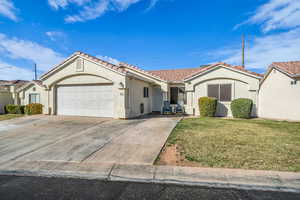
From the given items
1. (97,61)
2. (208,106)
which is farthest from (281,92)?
(97,61)

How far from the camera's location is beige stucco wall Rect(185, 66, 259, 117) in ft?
37.2

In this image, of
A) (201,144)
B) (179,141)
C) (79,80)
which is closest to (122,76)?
(79,80)

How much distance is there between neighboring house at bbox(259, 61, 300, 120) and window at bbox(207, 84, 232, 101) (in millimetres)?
2226

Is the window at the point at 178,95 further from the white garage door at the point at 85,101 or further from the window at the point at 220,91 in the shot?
the white garage door at the point at 85,101

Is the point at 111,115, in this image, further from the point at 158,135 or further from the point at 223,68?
the point at 223,68

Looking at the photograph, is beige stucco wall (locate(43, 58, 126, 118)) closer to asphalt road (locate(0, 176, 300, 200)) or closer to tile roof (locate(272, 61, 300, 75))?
asphalt road (locate(0, 176, 300, 200))

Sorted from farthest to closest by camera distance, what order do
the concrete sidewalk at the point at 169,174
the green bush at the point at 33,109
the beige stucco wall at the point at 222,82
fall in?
the green bush at the point at 33,109, the beige stucco wall at the point at 222,82, the concrete sidewalk at the point at 169,174

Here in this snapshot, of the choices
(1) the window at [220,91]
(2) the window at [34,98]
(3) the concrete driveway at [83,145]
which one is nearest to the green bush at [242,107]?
(1) the window at [220,91]

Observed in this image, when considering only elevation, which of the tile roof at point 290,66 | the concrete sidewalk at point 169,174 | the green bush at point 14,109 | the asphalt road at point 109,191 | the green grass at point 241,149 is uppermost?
the tile roof at point 290,66

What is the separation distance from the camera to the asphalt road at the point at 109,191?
2.74 metres

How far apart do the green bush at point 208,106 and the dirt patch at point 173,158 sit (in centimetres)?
727

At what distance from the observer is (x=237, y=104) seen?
36.2ft

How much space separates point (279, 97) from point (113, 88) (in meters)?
11.6

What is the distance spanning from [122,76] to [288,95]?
1118cm
